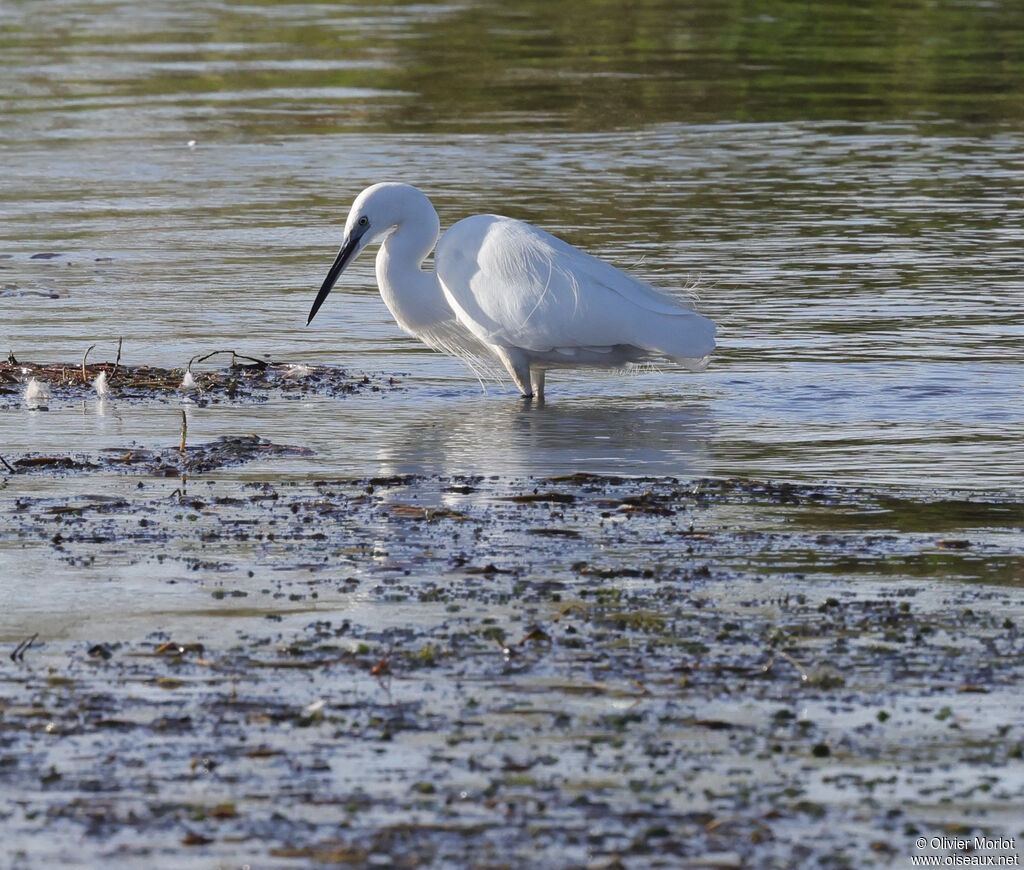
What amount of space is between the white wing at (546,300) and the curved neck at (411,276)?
0.18 metres

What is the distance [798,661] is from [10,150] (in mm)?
15637

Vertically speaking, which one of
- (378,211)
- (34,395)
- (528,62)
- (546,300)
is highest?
(528,62)

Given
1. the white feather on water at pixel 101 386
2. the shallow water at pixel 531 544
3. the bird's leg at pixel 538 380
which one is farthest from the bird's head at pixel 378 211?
the white feather on water at pixel 101 386

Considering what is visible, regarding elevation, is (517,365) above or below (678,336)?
below

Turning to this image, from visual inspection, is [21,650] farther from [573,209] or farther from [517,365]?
[573,209]

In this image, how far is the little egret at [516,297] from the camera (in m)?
9.83

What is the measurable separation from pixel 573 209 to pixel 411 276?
569 centimetres

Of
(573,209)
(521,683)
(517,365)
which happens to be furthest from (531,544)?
(573,209)

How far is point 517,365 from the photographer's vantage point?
1012 cm

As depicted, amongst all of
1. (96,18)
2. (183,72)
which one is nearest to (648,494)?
(183,72)

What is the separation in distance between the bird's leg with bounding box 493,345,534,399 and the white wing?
64 mm

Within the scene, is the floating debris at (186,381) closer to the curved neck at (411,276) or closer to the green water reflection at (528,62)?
the curved neck at (411,276)

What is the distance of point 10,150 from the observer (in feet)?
64.0

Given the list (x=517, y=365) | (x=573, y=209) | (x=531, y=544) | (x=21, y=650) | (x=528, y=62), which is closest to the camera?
(x=21, y=650)
